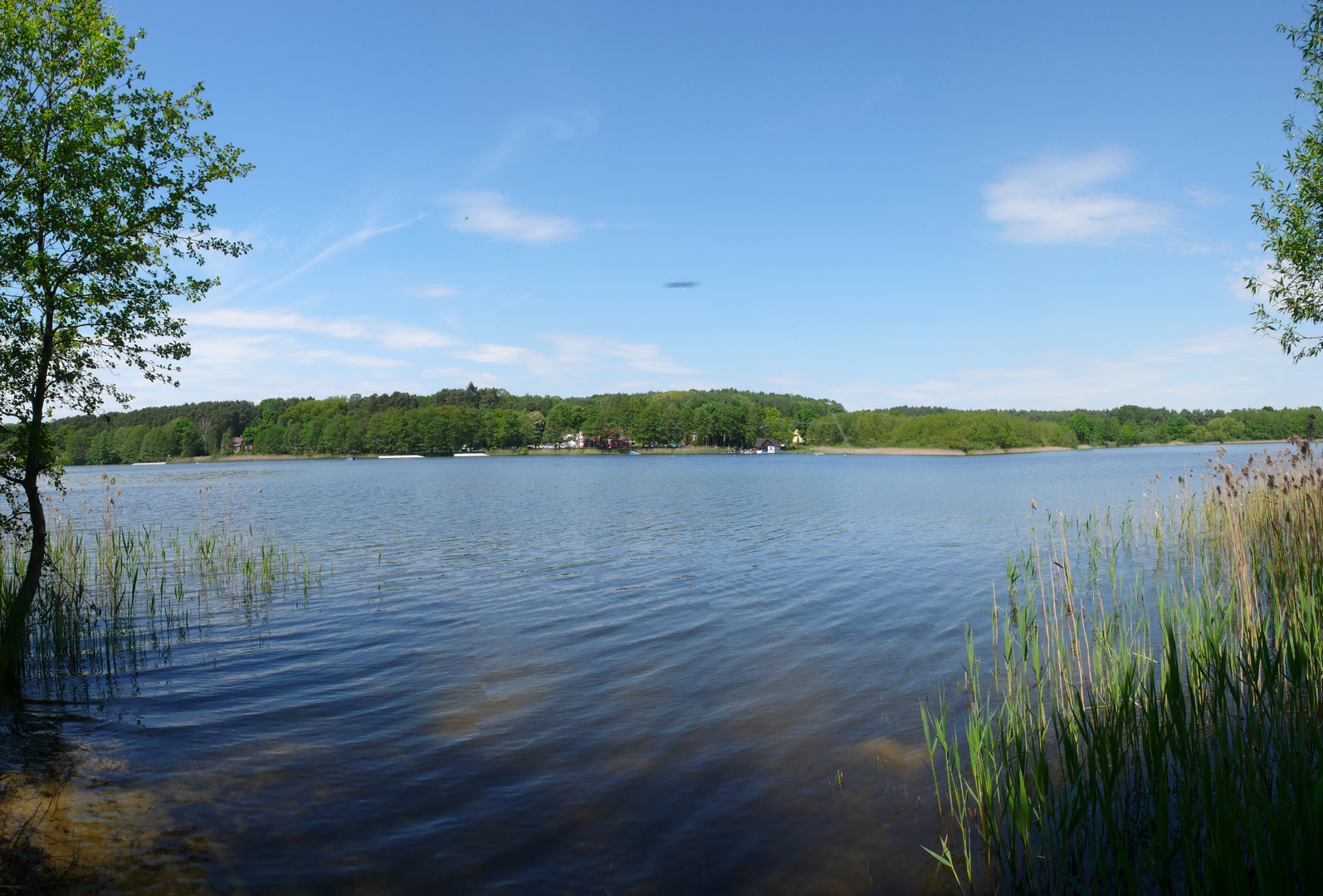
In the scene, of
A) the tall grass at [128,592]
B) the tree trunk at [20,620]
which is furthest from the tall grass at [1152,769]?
the tree trunk at [20,620]

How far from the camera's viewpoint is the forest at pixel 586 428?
13425cm

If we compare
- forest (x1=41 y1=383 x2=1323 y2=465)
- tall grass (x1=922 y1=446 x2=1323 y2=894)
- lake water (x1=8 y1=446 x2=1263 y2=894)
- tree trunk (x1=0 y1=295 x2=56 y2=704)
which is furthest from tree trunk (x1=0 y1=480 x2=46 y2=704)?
forest (x1=41 y1=383 x2=1323 y2=465)

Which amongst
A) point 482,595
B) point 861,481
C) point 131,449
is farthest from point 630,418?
point 482,595

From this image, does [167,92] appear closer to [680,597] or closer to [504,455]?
[680,597]

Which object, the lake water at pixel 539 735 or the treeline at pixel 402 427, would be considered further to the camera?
the treeline at pixel 402 427

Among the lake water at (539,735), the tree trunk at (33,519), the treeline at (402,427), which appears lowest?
the lake water at (539,735)

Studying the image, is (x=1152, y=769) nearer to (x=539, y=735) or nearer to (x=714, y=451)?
(x=539, y=735)

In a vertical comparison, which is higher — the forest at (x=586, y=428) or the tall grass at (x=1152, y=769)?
the forest at (x=586, y=428)

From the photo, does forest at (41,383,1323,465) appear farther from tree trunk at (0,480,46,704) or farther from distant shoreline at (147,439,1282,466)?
tree trunk at (0,480,46,704)

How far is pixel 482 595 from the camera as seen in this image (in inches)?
558

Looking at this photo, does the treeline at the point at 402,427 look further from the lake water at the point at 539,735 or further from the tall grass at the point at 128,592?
the lake water at the point at 539,735

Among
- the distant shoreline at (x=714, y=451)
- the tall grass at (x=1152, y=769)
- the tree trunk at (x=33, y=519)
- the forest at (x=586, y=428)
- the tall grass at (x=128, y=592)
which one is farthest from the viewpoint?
the distant shoreline at (x=714, y=451)

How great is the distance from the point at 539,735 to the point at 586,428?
6302 inches

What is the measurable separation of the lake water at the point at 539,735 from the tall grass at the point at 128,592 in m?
0.44
